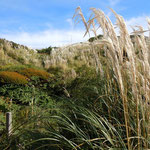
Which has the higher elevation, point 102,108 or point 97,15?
point 97,15

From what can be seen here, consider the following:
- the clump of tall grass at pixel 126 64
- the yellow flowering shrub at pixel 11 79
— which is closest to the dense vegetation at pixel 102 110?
the clump of tall grass at pixel 126 64

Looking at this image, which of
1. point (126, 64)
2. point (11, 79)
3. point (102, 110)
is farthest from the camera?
point (11, 79)

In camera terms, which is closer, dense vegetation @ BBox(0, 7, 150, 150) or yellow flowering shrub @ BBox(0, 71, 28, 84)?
dense vegetation @ BBox(0, 7, 150, 150)

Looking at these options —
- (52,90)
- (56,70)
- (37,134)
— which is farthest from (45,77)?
(37,134)

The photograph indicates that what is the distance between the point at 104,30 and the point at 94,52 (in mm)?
909

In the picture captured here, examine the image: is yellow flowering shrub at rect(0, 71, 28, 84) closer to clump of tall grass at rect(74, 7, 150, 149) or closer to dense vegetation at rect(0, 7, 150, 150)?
dense vegetation at rect(0, 7, 150, 150)

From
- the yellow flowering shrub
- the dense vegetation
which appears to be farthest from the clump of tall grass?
the yellow flowering shrub

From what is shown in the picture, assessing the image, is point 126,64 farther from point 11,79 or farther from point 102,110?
point 11,79

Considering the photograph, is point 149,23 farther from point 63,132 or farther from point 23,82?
point 23,82

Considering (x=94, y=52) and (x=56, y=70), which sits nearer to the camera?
(x=94, y=52)

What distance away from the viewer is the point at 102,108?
268 centimetres

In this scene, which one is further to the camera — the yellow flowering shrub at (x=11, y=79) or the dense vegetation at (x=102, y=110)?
the yellow flowering shrub at (x=11, y=79)

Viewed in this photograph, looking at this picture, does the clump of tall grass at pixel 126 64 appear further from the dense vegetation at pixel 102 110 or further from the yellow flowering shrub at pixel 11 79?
the yellow flowering shrub at pixel 11 79

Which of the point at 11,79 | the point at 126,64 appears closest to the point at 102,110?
the point at 126,64
